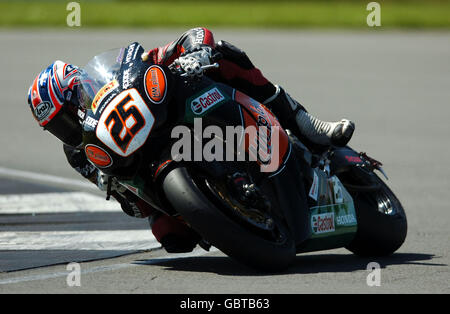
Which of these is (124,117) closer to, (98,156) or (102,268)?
(98,156)

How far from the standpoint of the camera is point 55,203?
883 centimetres

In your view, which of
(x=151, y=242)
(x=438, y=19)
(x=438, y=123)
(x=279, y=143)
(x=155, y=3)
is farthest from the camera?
(x=155, y=3)

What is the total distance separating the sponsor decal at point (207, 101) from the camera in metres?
5.93

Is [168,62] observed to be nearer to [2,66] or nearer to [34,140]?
[34,140]

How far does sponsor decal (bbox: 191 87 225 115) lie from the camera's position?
5934mm

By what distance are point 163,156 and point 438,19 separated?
26.2m

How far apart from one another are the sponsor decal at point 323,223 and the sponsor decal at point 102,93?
153 cm

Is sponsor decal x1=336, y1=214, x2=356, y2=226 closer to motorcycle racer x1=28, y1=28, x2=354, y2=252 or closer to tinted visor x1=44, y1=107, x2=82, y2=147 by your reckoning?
motorcycle racer x1=28, y1=28, x2=354, y2=252

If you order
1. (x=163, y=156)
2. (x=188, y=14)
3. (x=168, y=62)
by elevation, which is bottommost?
(x=163, y=156)

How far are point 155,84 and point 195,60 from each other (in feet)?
1.09

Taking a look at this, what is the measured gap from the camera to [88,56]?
2216 cm

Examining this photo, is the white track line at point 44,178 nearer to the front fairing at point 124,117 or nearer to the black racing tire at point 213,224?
the front fairing at point 124,117

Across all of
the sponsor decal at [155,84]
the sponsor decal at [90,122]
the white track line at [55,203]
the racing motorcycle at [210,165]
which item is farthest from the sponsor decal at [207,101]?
the white track line at [55,203]

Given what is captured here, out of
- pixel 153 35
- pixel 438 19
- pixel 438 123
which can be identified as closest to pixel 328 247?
pixel 438 123
